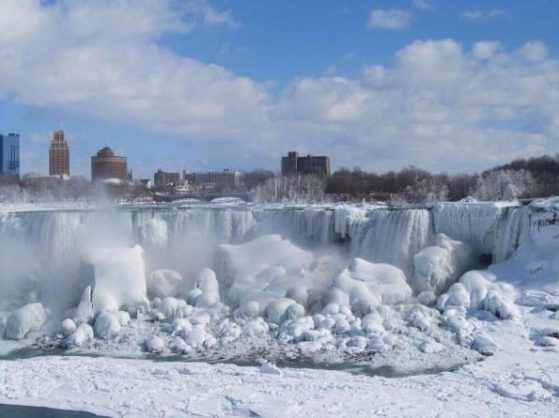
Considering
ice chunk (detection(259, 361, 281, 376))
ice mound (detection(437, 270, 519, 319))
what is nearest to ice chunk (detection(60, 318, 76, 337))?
ice chunk (detection(259, 361, 281, 376))

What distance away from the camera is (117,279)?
21.8 metres

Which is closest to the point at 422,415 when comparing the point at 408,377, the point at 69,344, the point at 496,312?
the point at 408,377

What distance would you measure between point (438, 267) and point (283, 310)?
554 centimetres

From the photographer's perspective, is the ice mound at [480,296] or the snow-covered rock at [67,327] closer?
the ice mound at [480,296]

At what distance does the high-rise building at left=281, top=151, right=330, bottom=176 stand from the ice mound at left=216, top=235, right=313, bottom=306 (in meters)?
72.3

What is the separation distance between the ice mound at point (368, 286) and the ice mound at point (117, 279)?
598 centimetres

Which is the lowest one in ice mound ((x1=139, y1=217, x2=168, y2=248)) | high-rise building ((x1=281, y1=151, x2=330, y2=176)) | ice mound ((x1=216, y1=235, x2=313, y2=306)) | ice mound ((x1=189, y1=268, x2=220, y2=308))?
ice mound ((x1=189, y1=268, x2=220, y2=308))

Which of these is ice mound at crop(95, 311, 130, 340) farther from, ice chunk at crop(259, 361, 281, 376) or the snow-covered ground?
ice chunk at crop(259, 361, 281, 376)

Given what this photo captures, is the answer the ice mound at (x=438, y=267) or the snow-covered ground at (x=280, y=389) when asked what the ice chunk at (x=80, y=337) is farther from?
the ice mound at (x=438, y=267)

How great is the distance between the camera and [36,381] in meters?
14.7

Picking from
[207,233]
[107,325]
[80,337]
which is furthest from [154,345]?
[207,233]

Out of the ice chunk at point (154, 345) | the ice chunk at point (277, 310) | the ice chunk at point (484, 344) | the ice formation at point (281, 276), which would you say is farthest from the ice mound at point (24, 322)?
the ice chunk at point (484, 344)

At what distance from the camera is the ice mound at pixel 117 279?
823 inches

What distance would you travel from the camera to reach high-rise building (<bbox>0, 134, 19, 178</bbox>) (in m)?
133
